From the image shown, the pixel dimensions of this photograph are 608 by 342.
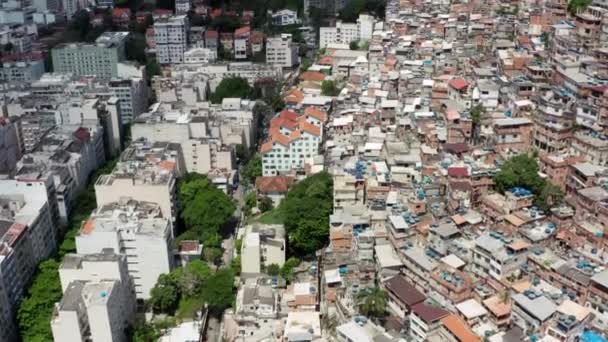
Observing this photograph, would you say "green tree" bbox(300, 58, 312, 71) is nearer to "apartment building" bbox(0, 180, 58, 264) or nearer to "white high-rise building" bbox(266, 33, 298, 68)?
"white high-rise building" bbox(266, 33, 298, 68)

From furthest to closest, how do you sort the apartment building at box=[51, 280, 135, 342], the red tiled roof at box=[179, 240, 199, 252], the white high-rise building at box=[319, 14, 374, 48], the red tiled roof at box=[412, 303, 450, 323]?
the white high-rise building at box=[319, 14, 374, 48] → the red tiled roof at box=[179, 240, 199, 252] → the apartment building at box=[51, 280, 135, 342] → the red tiled roof at box=[412, 303, 450, 323]

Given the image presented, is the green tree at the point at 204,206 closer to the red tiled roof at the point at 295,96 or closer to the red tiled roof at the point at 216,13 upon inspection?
the red tiled roof at the point at 295,96

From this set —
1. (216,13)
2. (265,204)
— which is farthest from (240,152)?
(216,13)

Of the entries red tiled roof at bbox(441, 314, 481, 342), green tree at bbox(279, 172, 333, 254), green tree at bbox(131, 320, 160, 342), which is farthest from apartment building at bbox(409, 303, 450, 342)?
green tree at bbox(131, 320, 160, 342)

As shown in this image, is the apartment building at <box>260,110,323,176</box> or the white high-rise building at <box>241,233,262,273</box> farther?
the apartment building at <box>260,110,323,176</box>

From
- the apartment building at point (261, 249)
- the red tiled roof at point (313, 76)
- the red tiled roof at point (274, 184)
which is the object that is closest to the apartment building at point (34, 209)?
the apartment building at point (261, 249)

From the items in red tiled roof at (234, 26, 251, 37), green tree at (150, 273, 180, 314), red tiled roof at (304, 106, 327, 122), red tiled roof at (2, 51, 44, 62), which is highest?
red tiled roof at (234, 26, 251, 37)
